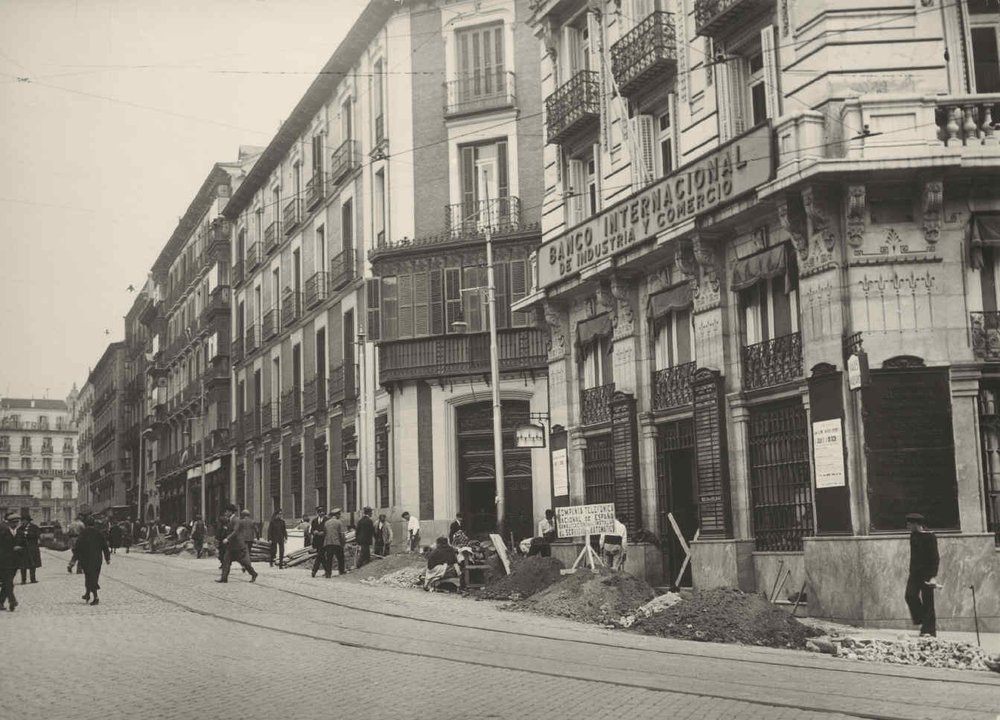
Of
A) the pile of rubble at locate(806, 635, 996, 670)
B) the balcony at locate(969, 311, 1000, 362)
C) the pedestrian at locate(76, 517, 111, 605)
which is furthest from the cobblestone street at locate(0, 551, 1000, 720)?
the balcony at locate(969, 311, 1000, 362)

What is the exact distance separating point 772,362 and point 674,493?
3929 mm

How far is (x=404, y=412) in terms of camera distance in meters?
35.0

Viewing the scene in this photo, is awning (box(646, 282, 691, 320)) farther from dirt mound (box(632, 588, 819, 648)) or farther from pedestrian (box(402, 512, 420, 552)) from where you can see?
pedestrian (box(402, 512, 420, 552))

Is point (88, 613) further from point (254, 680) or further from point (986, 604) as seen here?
point (986, 604)

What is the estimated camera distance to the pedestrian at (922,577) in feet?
44.5

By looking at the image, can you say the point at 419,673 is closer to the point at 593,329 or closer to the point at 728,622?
the point at 728,622

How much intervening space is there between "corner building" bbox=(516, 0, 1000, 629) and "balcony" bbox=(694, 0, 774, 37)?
0.16 ft

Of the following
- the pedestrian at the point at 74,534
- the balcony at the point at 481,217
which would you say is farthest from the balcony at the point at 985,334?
the balcony at the point at 481,217

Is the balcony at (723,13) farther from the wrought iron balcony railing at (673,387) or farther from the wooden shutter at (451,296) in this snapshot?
the wooden shutter at (451,296)

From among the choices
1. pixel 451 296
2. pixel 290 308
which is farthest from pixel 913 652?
pixel 290 308

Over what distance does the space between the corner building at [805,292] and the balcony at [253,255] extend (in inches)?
1251

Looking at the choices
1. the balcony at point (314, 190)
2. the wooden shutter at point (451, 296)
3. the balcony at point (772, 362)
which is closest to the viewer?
the balcony at point (772, 362)

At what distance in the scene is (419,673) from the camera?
11242 mm

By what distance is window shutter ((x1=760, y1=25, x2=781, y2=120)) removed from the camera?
60.7 ft
